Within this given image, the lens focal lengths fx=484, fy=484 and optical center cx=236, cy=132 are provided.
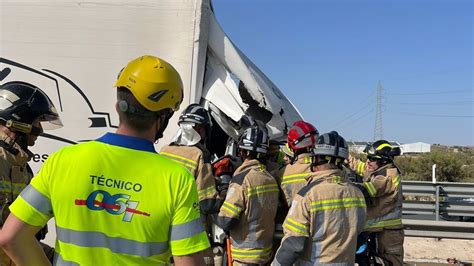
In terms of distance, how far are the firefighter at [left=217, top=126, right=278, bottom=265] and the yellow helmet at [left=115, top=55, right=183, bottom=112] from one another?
258cm

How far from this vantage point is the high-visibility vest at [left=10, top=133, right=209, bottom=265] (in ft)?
5.39

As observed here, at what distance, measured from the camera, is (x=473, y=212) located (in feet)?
27.3

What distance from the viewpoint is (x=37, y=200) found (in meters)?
1.69

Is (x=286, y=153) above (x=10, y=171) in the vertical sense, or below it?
above

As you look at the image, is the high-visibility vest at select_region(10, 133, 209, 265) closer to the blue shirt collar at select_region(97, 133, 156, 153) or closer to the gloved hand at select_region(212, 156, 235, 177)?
the blue shirt collar at select_region(97, 133, 156, 153)

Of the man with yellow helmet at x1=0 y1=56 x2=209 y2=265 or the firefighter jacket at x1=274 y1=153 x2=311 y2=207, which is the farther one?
the firefighter jacket at x1=274 y1=153 x2=311 y2=207

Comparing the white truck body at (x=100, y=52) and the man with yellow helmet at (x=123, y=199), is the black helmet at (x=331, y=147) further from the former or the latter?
the man with yellow helmet at (x=123, y=199)

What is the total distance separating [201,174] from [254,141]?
0.61m

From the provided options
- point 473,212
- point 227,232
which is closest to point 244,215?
point 227,232

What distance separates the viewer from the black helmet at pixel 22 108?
3.12 m

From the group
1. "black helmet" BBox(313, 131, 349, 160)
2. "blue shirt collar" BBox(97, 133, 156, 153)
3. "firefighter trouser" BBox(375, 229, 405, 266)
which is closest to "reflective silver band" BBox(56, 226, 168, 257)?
"blue shirt collar" BBox(97, 133, 156, 153)

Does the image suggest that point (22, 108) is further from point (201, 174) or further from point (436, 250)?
point (436, 250)

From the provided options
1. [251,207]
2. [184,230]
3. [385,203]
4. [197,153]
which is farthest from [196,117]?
[184,230]

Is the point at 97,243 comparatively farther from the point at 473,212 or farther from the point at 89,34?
the point at 473,212
